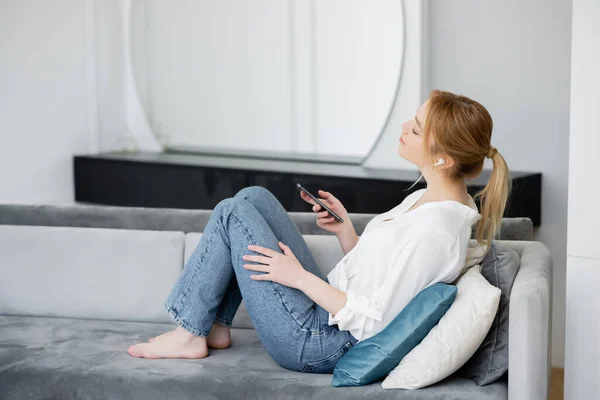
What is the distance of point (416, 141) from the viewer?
2.44m

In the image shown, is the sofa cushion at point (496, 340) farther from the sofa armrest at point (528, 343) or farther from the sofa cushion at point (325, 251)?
the sofa cushion at point (325, 251)

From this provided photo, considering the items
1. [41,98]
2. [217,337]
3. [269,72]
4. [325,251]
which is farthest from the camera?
[41,98]

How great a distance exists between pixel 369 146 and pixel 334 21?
2.21ft

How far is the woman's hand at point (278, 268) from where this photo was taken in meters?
2.38

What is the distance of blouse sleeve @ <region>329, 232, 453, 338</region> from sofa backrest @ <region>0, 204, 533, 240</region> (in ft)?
2.41

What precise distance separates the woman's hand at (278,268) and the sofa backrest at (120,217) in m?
0.64

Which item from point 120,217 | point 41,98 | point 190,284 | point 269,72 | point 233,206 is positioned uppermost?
point 269,72

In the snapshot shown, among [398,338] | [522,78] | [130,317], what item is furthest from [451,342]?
[522,78]

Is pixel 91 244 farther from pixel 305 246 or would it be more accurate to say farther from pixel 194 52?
pixel 194 52

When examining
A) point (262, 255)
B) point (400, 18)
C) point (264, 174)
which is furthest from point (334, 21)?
point (262, 255)

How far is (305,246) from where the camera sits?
9.05ft

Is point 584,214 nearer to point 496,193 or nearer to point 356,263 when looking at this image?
point 496,193

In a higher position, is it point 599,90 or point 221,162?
point 599,90

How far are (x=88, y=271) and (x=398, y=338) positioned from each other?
128cm
